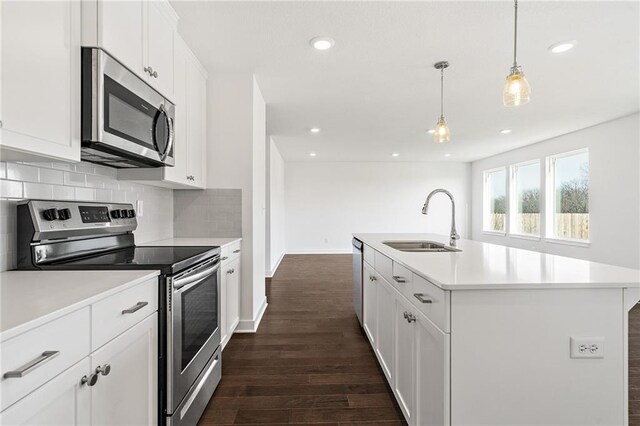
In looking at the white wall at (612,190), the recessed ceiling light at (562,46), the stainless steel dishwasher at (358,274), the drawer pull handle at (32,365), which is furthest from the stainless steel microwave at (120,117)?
the white wall at (612,190)

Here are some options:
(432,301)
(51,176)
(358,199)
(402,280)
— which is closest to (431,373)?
(432,301)

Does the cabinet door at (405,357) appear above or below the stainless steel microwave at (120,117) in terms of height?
below

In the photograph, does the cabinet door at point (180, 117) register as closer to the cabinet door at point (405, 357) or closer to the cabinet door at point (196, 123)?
the cabinet door at point (196, 123)

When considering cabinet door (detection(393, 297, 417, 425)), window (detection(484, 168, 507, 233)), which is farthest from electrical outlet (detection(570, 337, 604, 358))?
window (detection(484, 168, 507, 233))

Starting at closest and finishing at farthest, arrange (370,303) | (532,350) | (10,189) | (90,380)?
(90,380) < (532,350) < (10,189) < (370,303)

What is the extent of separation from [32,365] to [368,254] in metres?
2.28

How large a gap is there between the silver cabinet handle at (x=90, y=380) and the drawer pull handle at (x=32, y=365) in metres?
0.17

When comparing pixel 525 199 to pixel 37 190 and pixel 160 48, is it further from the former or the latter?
pixel 37 190

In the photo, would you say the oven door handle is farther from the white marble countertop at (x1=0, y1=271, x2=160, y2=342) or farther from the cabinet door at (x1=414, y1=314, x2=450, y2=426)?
the cabinet door at (x1=414, y1=314, x2=450, y2=426)

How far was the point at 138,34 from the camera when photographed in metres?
1.76

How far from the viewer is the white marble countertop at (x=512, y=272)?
123cm

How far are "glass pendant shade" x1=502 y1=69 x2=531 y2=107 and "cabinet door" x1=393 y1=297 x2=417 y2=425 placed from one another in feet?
4.31

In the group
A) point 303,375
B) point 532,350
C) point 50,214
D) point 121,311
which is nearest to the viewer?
point 121,311

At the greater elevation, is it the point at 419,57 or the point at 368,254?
the point at 419,57
